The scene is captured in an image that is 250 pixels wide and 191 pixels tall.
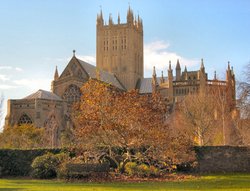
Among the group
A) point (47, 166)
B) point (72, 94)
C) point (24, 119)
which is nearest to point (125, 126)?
point (47, 166)

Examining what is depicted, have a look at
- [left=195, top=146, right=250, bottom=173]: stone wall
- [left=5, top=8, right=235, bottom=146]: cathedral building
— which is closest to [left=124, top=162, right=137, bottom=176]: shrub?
[left=195, top=146, right=250, bottom=173]: stone wall

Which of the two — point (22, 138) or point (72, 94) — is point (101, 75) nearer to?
point (72, 94)

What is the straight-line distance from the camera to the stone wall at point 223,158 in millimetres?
31688

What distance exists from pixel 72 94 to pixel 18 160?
1528 inches

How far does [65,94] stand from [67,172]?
4536 cm

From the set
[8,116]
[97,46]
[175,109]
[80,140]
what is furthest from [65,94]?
[80,140]

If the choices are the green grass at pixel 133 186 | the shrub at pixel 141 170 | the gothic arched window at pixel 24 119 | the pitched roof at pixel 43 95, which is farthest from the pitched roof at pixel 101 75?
the green grass at pixel 133 186

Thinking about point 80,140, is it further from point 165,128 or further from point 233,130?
point 233,130

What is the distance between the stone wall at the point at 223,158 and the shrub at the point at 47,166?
11.1 meters

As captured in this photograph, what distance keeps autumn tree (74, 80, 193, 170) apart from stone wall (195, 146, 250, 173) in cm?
532

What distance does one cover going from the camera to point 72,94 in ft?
224

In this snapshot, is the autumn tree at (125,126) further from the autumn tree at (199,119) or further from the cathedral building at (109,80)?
the cathedral building at (109,80)

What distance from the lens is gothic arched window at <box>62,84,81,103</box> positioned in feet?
222

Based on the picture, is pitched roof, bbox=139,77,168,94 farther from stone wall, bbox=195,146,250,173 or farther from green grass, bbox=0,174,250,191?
green grass, bbox=0,174,250,191
